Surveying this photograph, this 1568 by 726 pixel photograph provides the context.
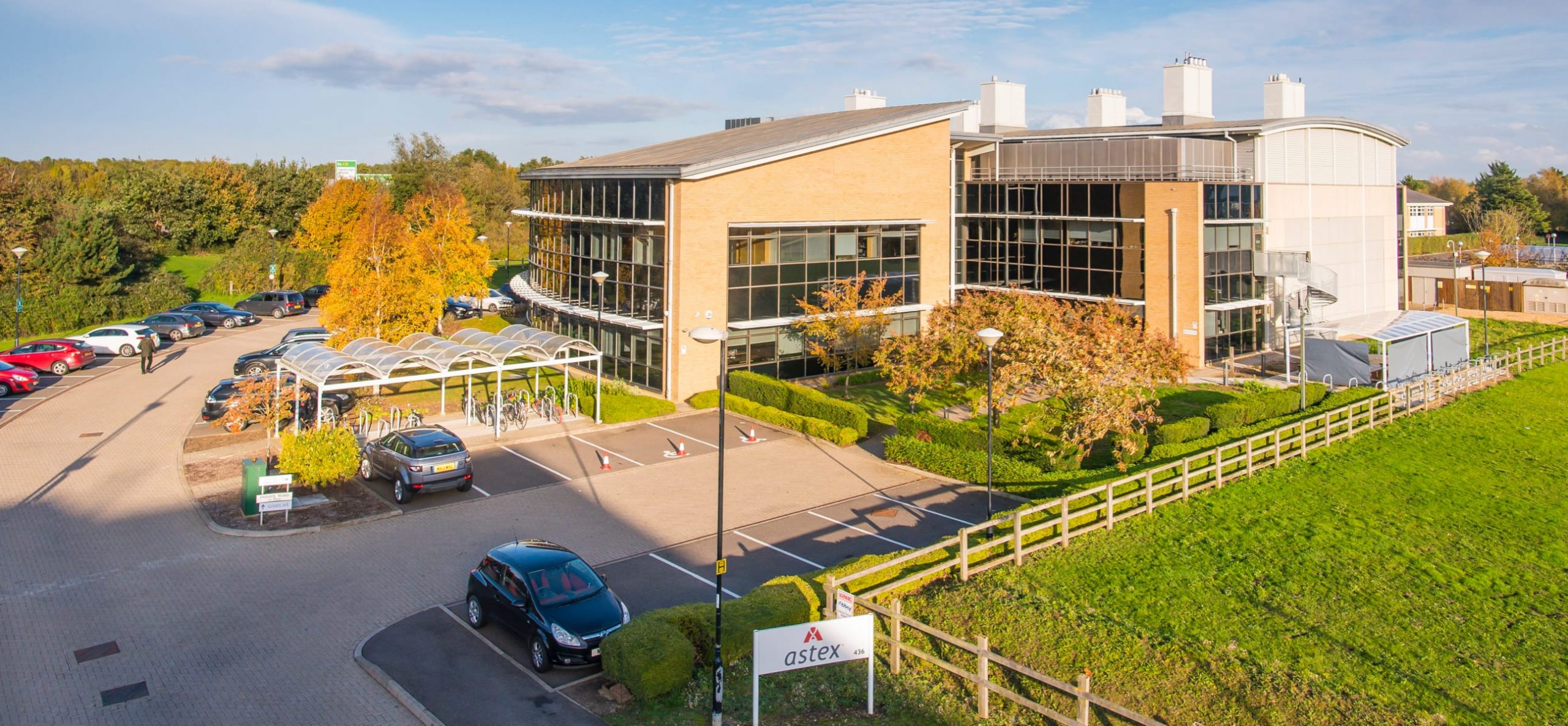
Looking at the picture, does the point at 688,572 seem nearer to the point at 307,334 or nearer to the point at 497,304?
the point at 307,334

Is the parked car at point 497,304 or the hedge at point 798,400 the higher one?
the parked car at point 497,304

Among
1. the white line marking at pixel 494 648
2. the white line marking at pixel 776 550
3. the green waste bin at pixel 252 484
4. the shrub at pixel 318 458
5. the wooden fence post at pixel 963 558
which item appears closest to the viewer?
the white line marking at pixel 494 648

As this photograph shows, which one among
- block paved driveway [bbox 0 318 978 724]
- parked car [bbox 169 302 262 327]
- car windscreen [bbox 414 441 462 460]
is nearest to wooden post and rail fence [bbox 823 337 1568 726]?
block paved driveway [bbox 0 318 978 724]

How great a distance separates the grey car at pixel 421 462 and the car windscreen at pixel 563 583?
7711 millimetres

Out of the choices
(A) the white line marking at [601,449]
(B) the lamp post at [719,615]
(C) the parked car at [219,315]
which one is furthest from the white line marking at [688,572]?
(C) the parked car at [219,315]

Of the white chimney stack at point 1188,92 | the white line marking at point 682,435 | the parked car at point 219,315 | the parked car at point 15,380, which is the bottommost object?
the white line marking at point 682,435

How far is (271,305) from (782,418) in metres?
36.7

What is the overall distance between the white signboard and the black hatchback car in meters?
2.76

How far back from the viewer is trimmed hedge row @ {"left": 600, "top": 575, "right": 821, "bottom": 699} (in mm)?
12938

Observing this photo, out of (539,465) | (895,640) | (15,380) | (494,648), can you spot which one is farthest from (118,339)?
(895,640)

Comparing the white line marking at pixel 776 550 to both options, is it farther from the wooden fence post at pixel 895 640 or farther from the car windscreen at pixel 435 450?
the car windscreen at pixel 435 450

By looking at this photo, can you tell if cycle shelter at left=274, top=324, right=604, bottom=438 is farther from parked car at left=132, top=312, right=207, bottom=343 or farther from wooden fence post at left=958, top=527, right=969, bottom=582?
parked car at left=132, top=312, right=207, bottom=343

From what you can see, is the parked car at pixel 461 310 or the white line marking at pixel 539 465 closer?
the white line marking at pixel 539 465

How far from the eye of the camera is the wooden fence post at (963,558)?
53.8 feet
